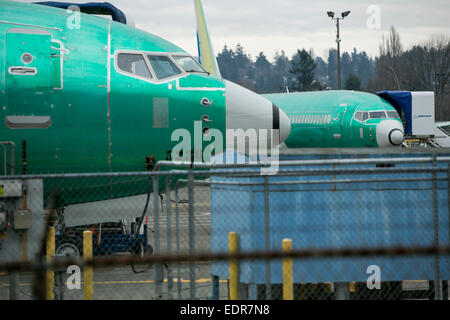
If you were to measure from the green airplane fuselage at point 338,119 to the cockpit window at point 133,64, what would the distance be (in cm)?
1949

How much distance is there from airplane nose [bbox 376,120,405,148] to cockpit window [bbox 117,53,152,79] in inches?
764

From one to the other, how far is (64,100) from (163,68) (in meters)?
1.94

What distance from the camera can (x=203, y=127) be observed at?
12.1 m

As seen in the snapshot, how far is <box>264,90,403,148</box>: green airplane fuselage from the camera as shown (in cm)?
3023

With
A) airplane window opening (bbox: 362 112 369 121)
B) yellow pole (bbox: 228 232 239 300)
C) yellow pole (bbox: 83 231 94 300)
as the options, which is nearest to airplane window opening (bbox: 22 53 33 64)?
yellow pole (bbox: 83 231 94 300)

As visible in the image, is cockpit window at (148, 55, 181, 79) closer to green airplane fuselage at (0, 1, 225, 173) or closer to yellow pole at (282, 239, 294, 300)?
green airplane fuselage at (0, 1, 225, 173)

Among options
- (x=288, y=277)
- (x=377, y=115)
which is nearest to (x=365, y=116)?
(x=377, y=115)

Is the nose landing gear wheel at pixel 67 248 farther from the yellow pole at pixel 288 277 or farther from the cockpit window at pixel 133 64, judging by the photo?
the yellow pole at pixel 288 277

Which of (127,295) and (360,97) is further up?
(360,97)

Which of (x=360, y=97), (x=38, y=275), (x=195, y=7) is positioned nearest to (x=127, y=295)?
(x=38, y=275)

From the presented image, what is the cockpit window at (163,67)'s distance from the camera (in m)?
12.1
